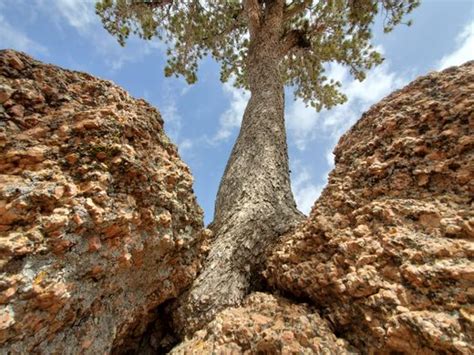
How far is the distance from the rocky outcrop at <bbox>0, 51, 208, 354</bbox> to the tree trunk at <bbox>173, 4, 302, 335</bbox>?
0.24 m

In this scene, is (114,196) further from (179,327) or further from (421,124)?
(421,124)

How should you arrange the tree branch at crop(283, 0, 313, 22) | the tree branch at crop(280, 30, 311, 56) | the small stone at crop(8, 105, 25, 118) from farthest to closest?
the tree branch at crop(283, 0, 313, 22)
the tree branch at crop(280, 30, 311, 56)
the small stone at crop(8, 105, 25, 118)

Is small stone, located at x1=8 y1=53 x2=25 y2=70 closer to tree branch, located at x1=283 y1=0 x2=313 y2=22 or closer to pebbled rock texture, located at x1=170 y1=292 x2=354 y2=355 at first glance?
pebbled rock texture, located at x1=170 y1=292 x2=354 y2=355

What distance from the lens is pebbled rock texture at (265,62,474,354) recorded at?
1.69 m

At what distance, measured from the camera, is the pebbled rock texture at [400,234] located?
1692mm

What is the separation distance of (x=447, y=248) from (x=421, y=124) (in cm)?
118

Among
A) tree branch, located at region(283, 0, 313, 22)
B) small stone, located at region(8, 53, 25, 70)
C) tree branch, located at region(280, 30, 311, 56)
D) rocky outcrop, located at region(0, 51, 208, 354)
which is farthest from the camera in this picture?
tree branch, located at region(283, 0, 313, 22)

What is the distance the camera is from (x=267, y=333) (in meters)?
2.01

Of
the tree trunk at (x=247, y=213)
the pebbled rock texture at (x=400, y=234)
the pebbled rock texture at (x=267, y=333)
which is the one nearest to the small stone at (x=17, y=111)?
the tree trunk at (x=247, y=213)

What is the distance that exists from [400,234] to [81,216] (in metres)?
2.20

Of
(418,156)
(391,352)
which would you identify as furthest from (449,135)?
(391,352)

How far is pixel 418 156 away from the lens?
2.41m

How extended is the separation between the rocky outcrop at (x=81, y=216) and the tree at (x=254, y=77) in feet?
1.30

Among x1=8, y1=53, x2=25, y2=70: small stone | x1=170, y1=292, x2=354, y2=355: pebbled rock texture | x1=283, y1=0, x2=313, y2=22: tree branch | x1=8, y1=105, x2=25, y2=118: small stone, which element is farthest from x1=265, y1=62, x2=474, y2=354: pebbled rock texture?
x1=283, y1=0, x2=313, y2=22: tree branch
